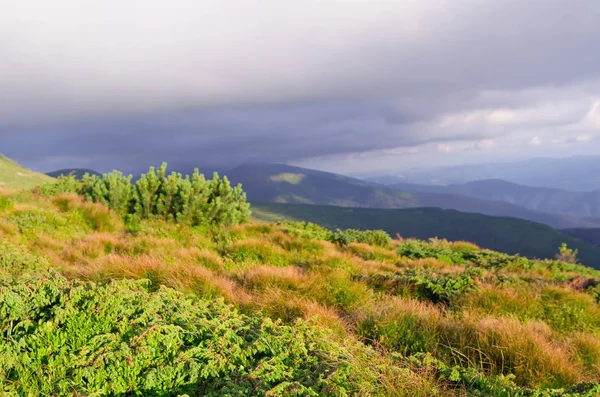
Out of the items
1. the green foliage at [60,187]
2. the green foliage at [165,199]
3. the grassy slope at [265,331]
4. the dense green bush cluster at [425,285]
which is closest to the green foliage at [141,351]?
the grassy slope at [265,331]

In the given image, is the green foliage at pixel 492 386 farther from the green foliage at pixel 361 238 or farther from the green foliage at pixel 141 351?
the green foliage at pixel 361 238

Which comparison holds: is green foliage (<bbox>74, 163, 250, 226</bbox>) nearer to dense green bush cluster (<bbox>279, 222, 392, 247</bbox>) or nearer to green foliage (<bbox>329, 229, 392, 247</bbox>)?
dense green bush cluster (<bbox>279, 222, 392, 247</bbox>)

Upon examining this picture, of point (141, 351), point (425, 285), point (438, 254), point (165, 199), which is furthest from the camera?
point (438, 254)

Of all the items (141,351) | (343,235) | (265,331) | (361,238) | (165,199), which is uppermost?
(165,199)

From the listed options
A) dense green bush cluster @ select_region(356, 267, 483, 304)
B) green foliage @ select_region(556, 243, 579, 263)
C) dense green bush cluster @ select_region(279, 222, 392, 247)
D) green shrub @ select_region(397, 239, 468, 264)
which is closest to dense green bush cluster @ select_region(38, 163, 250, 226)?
dense green bush cluster @ select_region(279, 222, 392, 247)

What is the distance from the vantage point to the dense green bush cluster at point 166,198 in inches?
540

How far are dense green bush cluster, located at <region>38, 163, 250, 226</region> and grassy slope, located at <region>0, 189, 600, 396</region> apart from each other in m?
4.68

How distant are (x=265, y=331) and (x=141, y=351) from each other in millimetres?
1226

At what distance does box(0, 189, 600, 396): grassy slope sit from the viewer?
8.66ft

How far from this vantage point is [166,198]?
14.0 m

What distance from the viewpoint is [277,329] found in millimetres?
3545

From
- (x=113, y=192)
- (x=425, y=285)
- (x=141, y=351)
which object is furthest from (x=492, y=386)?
(x=113, y=192)

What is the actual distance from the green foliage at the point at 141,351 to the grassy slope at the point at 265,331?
0.01m

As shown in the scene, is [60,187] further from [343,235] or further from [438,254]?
[438,254]
